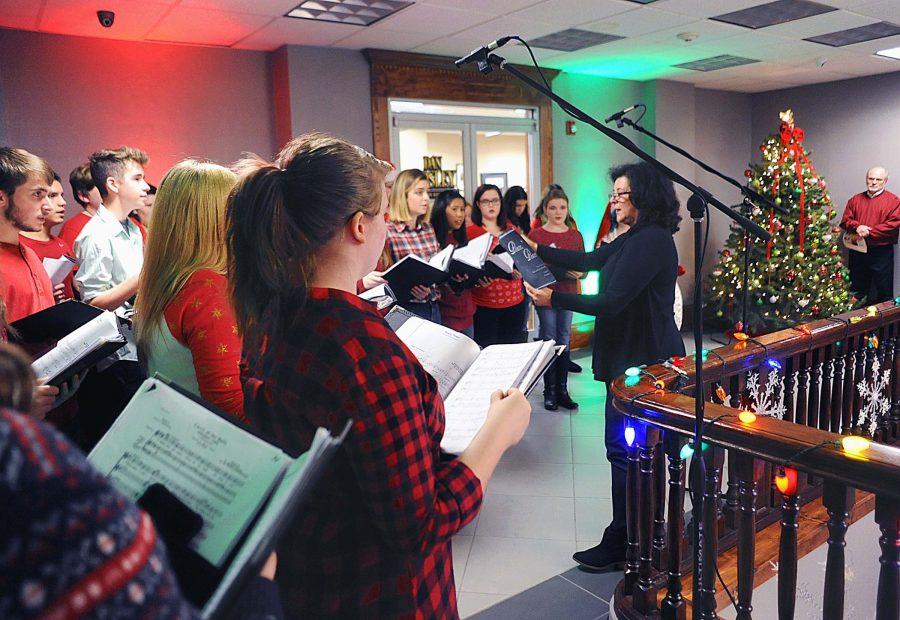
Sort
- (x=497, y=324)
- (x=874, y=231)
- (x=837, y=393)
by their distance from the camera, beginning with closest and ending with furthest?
(x=837, y=393) < (x=497, y=324) < (x=874, y=231)

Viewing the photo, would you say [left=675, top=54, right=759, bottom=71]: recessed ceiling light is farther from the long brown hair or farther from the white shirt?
the long brown hair

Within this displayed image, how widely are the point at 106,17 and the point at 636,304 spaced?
3.58 meters

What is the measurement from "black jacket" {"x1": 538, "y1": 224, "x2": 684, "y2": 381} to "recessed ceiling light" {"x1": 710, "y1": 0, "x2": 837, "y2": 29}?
304cm

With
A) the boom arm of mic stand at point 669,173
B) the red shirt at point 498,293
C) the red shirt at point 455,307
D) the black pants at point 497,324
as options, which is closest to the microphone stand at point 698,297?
the boom arm of mic stand at point 669,173

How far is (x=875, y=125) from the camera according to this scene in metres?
7.67

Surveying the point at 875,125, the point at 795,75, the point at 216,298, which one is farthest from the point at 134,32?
the point at 875,125

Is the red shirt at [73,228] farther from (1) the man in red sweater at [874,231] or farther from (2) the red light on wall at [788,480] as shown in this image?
(1) the man in red sweater at [874,231]

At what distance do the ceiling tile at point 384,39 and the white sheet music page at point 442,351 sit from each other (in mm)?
4000

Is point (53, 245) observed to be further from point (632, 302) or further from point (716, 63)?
point (716, 63)

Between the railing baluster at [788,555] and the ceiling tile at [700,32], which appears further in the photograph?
the ceiling tile at [700,32]

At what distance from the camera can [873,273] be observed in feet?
24.7

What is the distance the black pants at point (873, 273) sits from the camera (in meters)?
7.38

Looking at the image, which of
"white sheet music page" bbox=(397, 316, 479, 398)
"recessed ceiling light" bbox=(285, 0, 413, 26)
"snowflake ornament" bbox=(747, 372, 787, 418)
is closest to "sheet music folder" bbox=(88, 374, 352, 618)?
"white sheet music page" bbox=(397, 316, 479, 398)

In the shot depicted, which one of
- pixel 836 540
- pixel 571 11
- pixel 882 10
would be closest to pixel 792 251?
pixel 882 10
